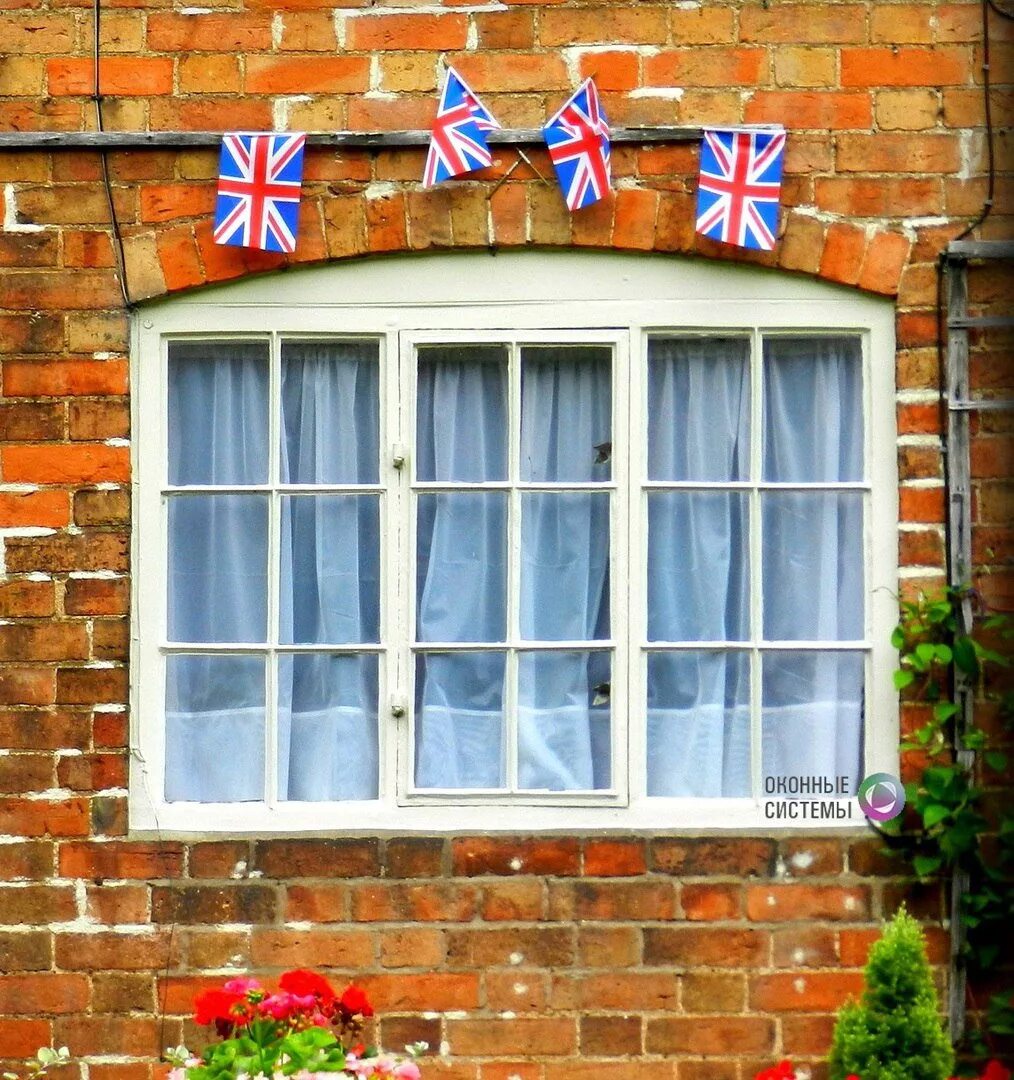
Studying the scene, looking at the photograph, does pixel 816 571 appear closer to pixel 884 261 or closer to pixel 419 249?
pixel 884 261

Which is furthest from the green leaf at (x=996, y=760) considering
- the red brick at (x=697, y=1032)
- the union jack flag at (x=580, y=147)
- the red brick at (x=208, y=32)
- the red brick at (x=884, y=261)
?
the red brick at (x=208, y=32)

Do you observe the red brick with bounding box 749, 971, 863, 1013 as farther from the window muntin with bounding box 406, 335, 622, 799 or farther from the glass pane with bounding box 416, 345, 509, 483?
the glass pane with bounding box 416, 345, 509, 483

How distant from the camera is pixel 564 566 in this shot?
4.54 metres

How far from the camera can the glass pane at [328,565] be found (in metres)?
4.54

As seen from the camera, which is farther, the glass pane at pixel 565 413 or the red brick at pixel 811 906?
the glass pane at pixel 565 413

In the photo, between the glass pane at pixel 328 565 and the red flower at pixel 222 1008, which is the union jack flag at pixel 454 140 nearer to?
the glass pane at pixel 328 565

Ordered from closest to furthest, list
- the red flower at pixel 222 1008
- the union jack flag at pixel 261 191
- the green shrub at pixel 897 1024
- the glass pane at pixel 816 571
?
the red flower at pixel 222 1008
the green shrub at pixel 897 1024
the union jack flag at pixel 261 191
the glass pane at pixel 816 571

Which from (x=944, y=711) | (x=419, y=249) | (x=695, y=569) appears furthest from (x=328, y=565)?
(x=944, y=711)

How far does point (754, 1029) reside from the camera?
14.4ft

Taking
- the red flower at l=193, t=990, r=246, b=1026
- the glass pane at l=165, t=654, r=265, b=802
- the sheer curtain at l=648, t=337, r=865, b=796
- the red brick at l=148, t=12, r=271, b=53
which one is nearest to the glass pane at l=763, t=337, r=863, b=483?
the sheer curtain at l=648, t=337, r=865, b=796

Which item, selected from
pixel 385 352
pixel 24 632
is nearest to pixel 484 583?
pixel 385 352

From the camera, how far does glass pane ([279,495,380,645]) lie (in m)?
4.54

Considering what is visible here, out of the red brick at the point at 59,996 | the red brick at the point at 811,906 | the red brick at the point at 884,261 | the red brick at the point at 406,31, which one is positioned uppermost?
the red brick at the point at 406,31

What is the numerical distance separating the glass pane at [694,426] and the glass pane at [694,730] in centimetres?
51
